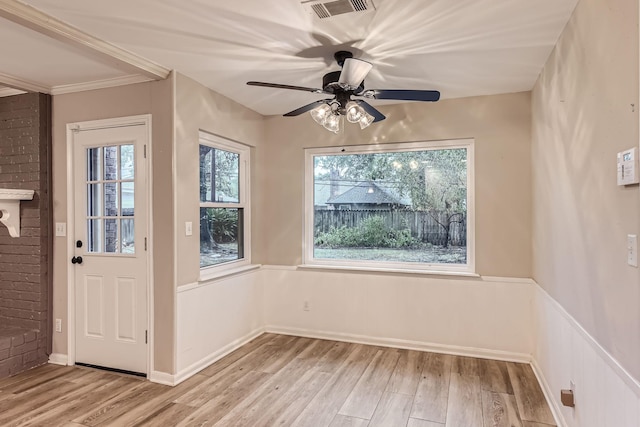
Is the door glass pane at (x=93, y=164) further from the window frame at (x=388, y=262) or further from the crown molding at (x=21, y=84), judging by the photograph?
the window frame at (x=388, y=262)

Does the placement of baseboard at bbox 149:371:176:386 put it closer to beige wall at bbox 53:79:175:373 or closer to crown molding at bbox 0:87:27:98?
beige wall at bbox 53:79:175:373

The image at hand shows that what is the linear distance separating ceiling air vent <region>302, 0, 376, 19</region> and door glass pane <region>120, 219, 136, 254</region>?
222 centimetres

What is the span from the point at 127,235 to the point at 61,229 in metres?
0.66

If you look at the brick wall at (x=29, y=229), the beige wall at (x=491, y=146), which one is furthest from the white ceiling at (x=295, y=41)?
the brick wall at (x=29, y=229)

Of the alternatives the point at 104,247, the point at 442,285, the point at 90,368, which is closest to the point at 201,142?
the point at 104,247

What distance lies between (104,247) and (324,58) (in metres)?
2.39

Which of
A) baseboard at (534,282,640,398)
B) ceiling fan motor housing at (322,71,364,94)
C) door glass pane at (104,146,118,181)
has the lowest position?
baseboard at (534,282,640,398)

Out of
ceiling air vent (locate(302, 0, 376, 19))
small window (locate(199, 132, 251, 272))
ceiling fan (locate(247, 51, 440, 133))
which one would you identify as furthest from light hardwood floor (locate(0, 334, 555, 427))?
ceiling air vent (locate(302, 0, 376, 19))

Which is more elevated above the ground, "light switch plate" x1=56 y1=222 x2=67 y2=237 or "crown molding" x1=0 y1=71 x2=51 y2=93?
"crown molding" x1=0 y1=71 x2=51 y2=93

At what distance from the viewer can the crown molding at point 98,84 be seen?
3.10 metres

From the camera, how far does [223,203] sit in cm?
383

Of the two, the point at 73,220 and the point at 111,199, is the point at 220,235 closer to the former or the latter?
the point at 111,199

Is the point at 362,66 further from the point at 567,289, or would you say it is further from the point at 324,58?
the point at 567,289

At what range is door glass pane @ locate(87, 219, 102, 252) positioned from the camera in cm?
334
